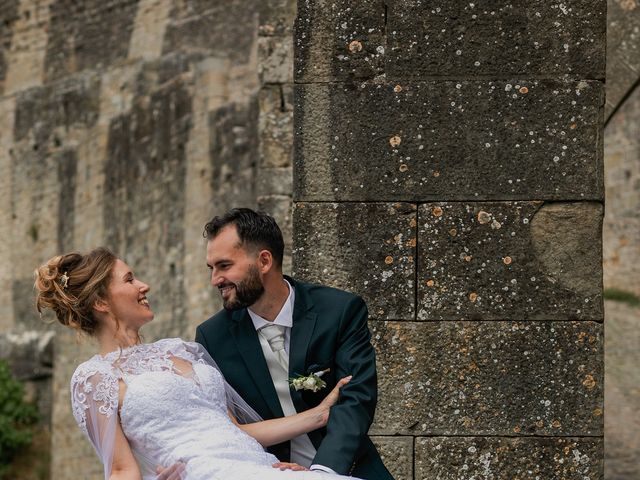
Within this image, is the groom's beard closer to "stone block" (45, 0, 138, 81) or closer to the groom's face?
the groom's face

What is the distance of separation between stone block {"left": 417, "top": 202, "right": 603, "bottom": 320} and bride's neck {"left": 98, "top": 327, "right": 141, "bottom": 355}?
1.26 m

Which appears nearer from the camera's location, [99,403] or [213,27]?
[99,403]

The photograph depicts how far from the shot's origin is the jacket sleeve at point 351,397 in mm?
5393

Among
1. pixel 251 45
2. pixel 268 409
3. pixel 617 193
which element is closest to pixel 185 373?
pixel 268 409

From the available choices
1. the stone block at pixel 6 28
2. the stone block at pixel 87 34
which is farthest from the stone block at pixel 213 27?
the stone block at pixel 6 28

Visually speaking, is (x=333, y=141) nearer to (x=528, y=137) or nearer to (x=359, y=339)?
(x=528, y=137)

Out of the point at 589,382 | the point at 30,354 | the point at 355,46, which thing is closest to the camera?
the point at 589,382

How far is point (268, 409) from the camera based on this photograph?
18.8 ft

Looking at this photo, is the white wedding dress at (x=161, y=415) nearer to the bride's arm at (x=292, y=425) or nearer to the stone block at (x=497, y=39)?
the bride's arm at (x=292, y=425)

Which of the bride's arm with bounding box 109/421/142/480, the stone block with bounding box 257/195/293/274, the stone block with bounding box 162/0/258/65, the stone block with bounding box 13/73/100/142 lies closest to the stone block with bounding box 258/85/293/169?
the stone block with bounding box 257/195/293/274

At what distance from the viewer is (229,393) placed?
5758 millimetres

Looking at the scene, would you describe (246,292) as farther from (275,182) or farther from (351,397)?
(275,182)

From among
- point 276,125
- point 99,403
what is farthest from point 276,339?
point 276,125

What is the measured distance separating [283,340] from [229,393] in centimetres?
24
